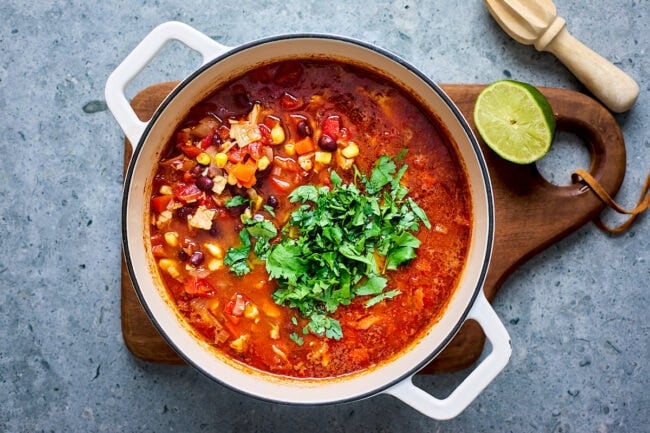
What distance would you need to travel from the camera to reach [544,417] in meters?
3.85

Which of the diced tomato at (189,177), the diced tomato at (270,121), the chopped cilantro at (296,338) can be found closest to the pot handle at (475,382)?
the chopped cilantro at (296,338)

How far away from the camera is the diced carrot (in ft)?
11.2

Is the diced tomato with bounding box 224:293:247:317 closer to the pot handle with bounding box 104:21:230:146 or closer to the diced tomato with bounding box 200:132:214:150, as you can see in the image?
the diced tomato with bounding box 200:132:214:150

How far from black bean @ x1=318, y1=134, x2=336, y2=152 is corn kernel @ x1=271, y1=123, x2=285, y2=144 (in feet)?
0.63

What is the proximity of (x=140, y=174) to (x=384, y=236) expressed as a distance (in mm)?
1239

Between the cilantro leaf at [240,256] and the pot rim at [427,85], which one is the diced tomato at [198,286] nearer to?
the cilantro leaf at [240,256]

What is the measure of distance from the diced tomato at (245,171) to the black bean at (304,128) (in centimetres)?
28

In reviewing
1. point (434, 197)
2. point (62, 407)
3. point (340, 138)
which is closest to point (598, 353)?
point (434, 197)

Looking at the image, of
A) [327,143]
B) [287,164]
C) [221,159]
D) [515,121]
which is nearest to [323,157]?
[327,143]

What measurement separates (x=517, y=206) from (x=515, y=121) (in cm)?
45

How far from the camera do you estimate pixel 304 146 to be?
134 inches

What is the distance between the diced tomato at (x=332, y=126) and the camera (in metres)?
3.42

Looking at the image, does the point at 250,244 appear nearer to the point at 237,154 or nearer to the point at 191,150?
the point at 237,154

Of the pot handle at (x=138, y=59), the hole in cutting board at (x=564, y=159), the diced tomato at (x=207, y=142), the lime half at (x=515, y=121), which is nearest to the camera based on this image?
the pot handle at (x=138, y=59)
